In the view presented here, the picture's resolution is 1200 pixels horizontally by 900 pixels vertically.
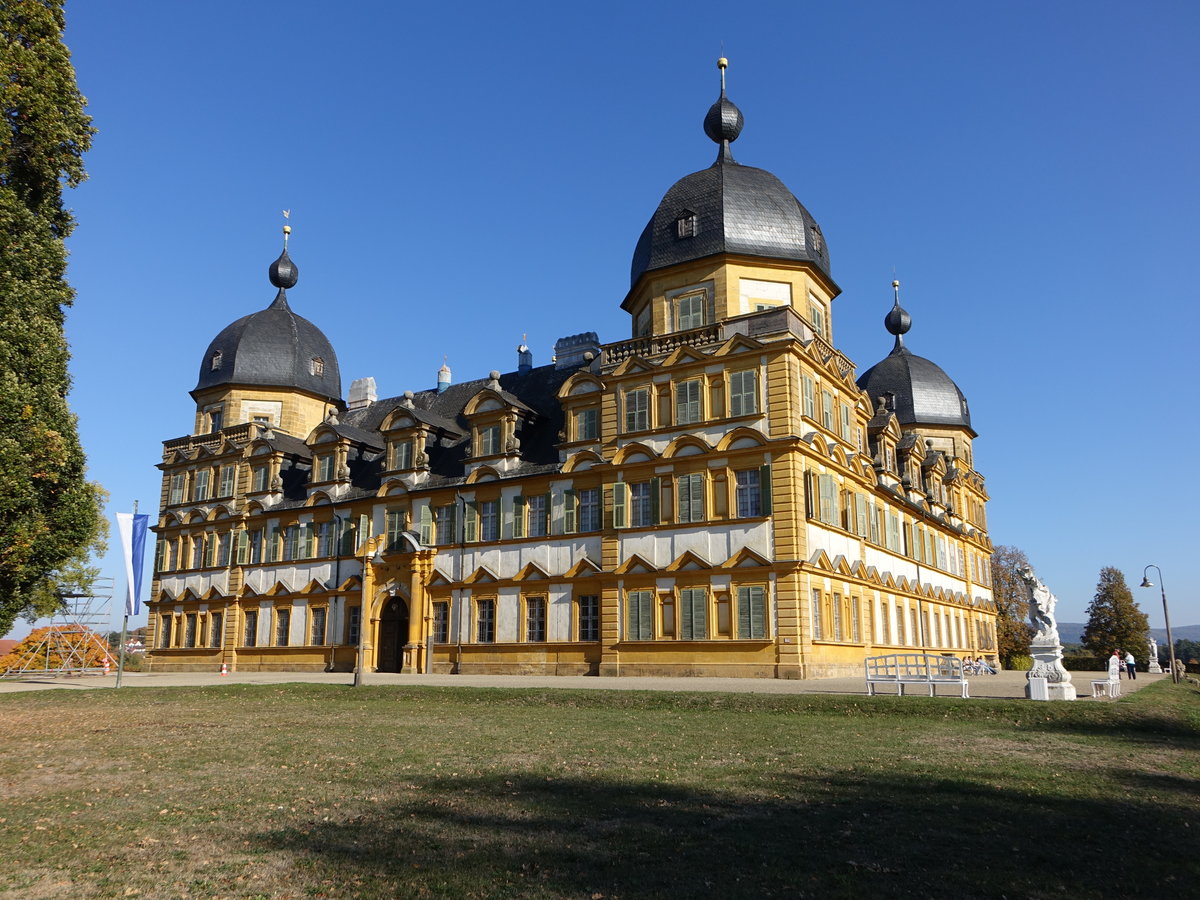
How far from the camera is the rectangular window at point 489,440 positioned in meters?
37.2

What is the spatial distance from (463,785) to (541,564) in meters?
24.9

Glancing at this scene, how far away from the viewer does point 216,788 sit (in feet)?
32.1

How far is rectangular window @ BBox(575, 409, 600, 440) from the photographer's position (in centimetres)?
3434

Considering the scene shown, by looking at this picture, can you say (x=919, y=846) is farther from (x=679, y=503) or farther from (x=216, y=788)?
(x=679, y=503)

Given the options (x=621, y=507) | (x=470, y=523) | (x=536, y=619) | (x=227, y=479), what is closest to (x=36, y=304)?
(x=621, y=507)

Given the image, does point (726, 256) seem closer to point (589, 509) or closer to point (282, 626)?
point (589, 509)

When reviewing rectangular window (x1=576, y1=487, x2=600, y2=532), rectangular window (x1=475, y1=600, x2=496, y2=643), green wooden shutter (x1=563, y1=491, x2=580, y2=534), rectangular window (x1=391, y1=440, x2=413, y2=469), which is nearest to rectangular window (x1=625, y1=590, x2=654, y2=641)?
rectangular window (x1=576, y1=487, x2=600, y2=532)

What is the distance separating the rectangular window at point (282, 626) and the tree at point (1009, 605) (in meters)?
46.3

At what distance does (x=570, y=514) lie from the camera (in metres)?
34.4

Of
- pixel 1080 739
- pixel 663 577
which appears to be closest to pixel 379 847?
pixel 1080 739

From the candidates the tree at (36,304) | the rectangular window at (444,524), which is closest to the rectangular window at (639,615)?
the rectangular window at (444,524)

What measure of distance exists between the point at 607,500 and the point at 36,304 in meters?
19.7

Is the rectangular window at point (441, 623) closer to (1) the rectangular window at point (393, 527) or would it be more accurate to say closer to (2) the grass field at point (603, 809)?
(1) the rectangular window at point (393, 527)

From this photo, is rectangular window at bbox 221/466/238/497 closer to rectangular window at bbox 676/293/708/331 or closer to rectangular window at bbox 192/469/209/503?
rectangular window at bbox 192/469/209/503
